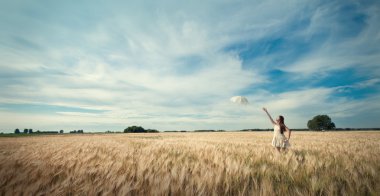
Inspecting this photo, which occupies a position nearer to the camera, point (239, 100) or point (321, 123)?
point (239, 100)

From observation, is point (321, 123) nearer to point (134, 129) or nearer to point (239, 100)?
point (134, 129)

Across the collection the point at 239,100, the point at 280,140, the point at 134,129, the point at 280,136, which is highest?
the point at 239,100

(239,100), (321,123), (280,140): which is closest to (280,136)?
(280,140)

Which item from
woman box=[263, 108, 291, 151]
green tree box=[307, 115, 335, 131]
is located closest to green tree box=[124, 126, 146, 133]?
green tree box=[307, 115, 335, 131]

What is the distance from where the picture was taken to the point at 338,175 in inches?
133

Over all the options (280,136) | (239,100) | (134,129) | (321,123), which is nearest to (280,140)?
(280,136)

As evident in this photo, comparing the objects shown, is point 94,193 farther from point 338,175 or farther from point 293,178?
point 338,175

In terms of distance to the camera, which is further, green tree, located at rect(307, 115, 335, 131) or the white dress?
green tree, located at rect(307, 115, 335, 131)

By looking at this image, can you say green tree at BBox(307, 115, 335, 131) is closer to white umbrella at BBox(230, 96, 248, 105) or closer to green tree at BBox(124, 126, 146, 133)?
green tree at BBox(124, 126, 146, 133)

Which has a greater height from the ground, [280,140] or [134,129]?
[134,129]

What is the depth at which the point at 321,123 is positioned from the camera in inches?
3797

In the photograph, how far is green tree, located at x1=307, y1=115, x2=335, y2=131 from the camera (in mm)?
95688

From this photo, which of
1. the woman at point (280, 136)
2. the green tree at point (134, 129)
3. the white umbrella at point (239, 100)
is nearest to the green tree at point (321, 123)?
the green tree at point (134, 129)

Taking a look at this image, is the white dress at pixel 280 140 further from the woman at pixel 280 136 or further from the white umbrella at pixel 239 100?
the white umbrella at pixel 239 100
